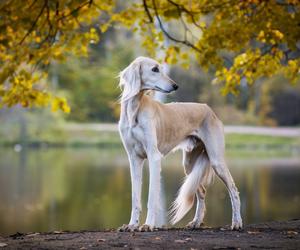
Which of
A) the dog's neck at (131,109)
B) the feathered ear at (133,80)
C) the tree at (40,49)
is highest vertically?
the tree at (40,49)

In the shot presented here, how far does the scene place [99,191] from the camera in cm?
1712

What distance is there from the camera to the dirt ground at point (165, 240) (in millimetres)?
5707

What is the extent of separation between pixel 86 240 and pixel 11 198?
33.9 ft

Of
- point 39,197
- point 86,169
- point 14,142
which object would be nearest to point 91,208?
point 39,197

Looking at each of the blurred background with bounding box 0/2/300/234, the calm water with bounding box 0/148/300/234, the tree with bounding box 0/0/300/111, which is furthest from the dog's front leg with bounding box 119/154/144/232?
the calm water with bounding box 0/148/300/234

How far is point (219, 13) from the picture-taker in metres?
9.51

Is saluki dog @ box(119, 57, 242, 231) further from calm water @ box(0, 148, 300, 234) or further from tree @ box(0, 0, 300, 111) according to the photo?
calm water @ box(0, 148, 300, 234)

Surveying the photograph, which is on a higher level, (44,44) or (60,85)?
(60,85)

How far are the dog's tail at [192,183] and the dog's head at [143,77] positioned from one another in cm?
122

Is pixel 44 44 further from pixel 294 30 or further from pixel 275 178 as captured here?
pixel 275 178

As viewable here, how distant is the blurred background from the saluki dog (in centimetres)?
63

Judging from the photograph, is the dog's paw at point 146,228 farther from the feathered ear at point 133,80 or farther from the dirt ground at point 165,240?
the feathered ear at point 133,80

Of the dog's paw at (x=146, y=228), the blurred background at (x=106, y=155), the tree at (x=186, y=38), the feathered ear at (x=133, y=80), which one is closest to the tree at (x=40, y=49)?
the tree at (x=186, y=38)

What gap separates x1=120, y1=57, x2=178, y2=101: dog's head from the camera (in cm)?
674
